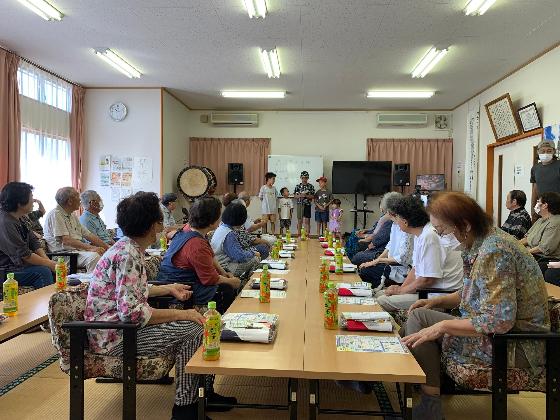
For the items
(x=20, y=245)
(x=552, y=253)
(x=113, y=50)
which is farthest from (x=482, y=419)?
(x=113, y=50)

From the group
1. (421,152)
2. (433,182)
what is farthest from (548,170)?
(421,152)

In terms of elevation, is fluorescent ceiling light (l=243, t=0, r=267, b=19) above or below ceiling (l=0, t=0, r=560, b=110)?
below

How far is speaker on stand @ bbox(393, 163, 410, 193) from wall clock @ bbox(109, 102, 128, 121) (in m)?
5.83

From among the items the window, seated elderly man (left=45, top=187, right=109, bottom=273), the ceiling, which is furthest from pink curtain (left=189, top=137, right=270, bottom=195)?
seated elderly man (left=45, top=187, right=109, bottom=273)

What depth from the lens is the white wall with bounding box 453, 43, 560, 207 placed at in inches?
241

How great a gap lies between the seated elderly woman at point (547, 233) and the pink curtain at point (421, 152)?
5.71 m

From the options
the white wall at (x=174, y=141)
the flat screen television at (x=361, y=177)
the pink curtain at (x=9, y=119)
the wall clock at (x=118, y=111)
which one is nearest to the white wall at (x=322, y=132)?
the flat screen television at (x=361, y=177)

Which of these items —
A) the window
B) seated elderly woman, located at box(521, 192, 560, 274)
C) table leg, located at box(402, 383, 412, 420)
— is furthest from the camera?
the window

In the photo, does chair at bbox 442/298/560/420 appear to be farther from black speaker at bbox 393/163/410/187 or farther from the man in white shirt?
black speaker at bbox 393/163/410/187

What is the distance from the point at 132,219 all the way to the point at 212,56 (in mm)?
5008

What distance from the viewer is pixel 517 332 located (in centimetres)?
192

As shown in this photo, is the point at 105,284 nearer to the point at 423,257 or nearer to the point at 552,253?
the point at 423,257

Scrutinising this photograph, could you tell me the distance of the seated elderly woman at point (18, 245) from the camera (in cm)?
374

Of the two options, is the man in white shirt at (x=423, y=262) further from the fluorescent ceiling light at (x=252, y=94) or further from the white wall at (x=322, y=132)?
the white wall at (x=322, y=132)
